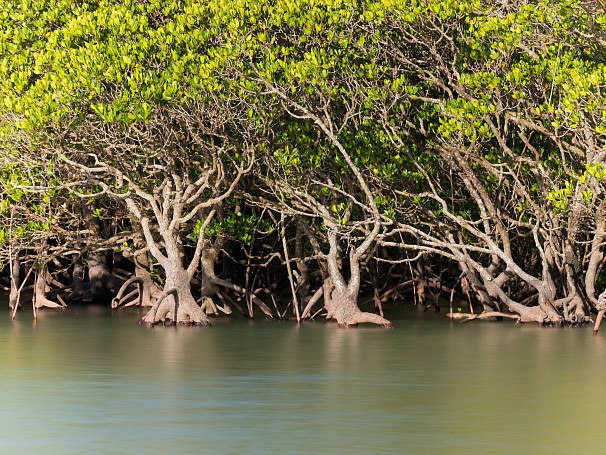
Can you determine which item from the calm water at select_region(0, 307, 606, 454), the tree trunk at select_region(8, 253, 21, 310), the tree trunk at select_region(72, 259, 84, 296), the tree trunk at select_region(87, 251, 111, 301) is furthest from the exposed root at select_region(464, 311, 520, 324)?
the tree trunk at select_region(72, 259, 84, 296)

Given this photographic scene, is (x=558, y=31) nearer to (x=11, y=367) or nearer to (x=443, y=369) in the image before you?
(x=443, y=369)

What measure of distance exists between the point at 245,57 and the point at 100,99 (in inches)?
115

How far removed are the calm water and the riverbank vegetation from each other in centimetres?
226

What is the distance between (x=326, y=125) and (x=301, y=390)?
9.63m

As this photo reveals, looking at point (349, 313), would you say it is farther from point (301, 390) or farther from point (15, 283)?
point (301, 390)

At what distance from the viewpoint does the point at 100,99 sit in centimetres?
2847

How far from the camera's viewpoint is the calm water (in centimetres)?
1641

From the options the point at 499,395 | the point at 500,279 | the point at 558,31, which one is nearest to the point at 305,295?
the point at 500,279

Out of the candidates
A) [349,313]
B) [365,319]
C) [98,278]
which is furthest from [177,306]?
[98,278]

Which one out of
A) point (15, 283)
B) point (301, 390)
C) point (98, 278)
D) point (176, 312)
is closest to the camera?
point (301, 390)

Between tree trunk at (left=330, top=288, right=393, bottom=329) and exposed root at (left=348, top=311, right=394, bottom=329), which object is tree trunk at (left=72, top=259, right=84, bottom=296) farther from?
exposed root at (left=348, top=311, right=394, bottom=329)

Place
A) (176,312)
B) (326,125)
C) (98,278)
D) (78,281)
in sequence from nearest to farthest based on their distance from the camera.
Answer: (326,125) < (176,312) < (98,278) < (78,281)

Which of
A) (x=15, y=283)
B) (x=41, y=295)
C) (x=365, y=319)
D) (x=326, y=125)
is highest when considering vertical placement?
(x=326, y=125)

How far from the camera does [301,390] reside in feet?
67.9
